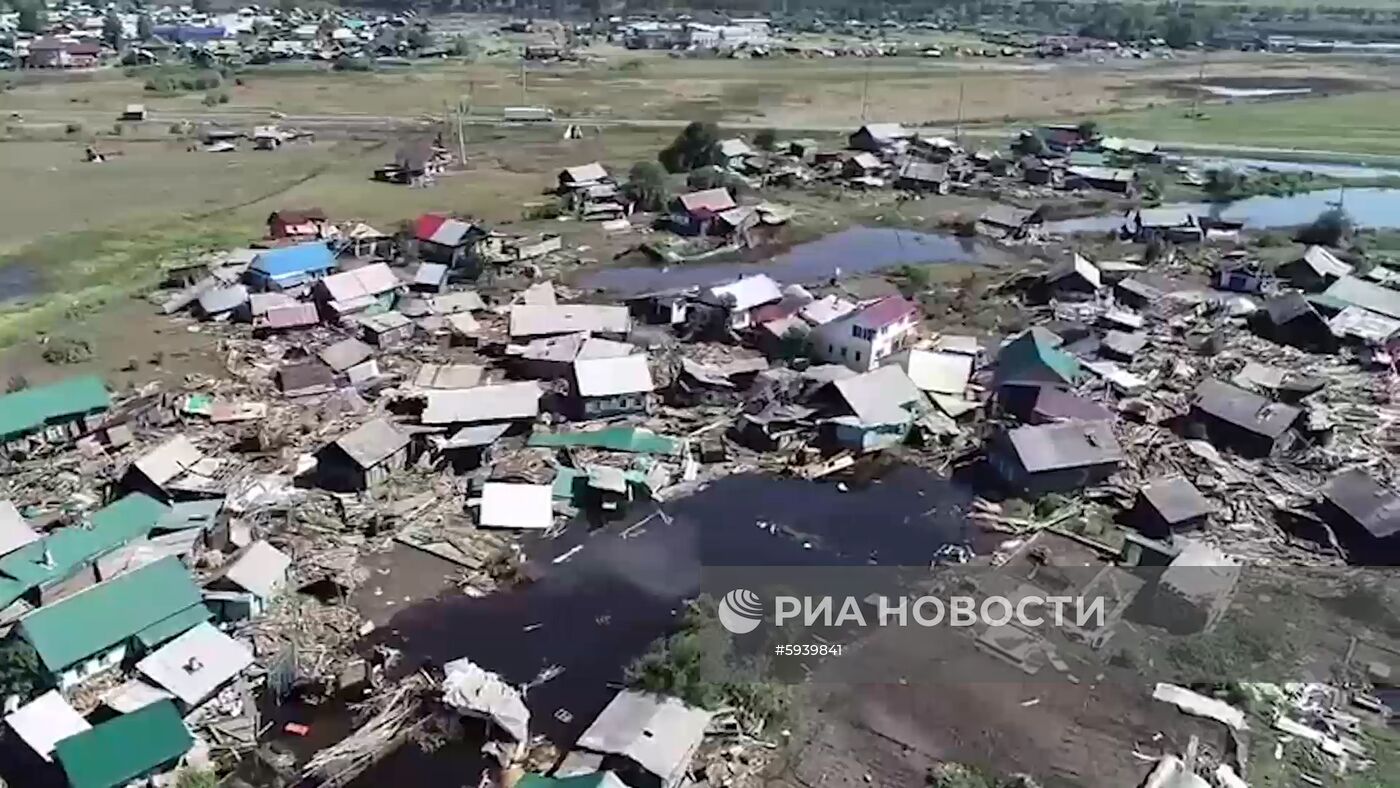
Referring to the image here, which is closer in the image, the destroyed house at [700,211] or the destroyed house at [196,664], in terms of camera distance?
the destroyed house at [196,664]

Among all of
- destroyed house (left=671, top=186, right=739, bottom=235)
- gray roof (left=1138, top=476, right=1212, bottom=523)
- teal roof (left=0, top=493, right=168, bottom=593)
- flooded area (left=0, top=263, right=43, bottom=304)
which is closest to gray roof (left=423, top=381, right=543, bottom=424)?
teal roof (left=0, top=493, right=168, bottom=593)

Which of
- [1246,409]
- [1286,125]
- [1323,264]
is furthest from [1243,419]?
[1286,125]

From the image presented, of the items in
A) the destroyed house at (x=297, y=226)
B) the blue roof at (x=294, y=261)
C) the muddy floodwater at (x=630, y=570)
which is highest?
the blue roof at (x=294, y=261)

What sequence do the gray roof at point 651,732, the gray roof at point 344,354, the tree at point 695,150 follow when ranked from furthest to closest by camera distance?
the tree at point 695,150 → the gray roof at point 344,354 → the gray roof at point 651,732

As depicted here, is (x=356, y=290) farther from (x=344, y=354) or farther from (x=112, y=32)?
(x=112, y=32)

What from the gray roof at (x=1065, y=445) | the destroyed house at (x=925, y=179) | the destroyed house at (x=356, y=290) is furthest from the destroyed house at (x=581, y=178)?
the gray roof at (x=1065, y=445)

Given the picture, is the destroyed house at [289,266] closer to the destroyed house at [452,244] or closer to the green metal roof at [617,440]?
the destroyed house at [452,244]

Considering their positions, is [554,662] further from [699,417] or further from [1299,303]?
[1299,303]
